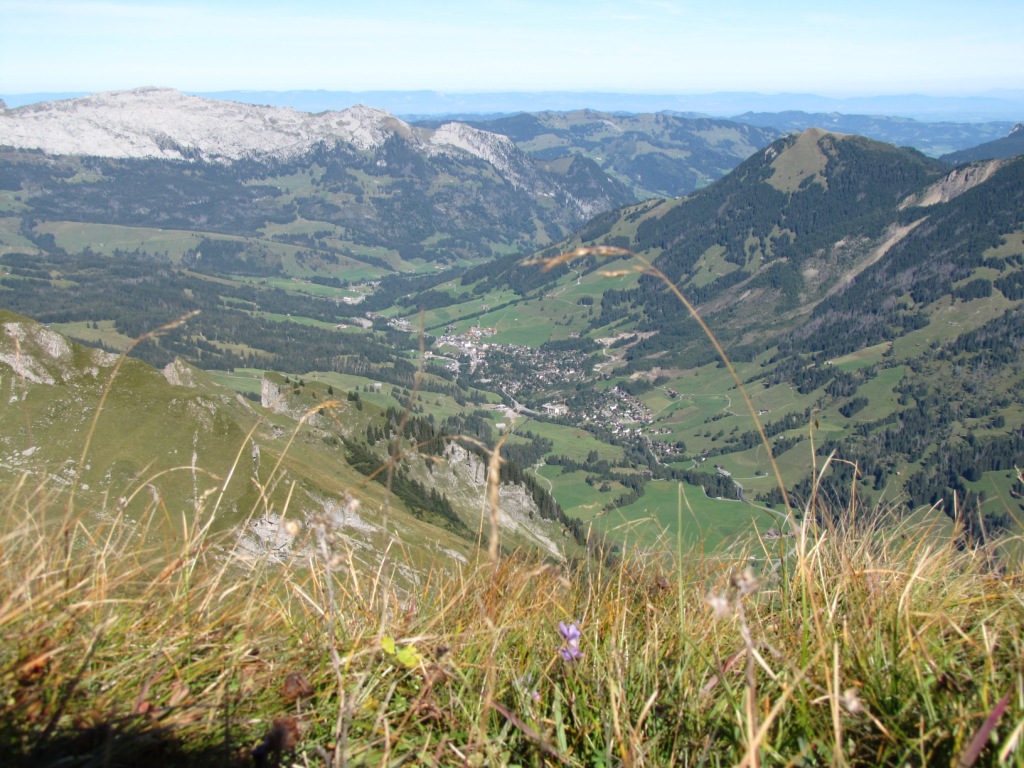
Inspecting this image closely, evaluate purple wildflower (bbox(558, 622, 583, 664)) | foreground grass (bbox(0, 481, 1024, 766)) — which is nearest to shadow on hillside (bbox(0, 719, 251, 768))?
foreground grass (bbox(0, 481, 1024, 766))

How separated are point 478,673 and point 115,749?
1.75 meters

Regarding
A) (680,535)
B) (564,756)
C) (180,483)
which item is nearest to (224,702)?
(564,756)

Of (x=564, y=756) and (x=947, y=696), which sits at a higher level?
(x=947, y=696)

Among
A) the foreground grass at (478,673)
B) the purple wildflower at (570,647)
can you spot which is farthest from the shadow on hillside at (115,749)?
the purple wildflower at (570,647)

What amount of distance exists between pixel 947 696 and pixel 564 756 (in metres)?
1.59

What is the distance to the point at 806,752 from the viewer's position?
272 centimetres

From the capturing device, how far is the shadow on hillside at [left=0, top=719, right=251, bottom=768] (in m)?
2.34

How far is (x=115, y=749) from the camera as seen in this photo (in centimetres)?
246

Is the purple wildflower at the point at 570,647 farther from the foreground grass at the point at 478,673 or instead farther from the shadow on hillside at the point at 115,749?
the shadow on hillside at the point at 115,749

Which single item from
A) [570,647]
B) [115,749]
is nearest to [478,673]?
[570,647]

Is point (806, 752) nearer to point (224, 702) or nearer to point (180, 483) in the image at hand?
point (224, 702)

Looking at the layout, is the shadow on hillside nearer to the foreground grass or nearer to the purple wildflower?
the foreground grass

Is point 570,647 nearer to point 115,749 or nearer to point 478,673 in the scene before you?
point 478,673

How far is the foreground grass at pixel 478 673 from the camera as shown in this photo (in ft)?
8.68
